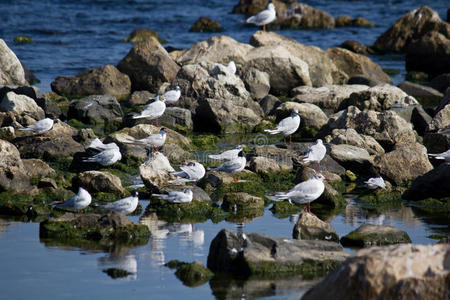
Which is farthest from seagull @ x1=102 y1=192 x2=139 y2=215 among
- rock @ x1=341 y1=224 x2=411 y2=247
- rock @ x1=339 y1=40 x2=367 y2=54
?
rock @ x1=339 y1=40 x2=367 y2=54

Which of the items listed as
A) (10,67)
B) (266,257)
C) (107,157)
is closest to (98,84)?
(10,67)

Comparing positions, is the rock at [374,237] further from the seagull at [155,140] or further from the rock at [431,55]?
the rock at [431,55]

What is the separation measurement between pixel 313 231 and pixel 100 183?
13.7ft

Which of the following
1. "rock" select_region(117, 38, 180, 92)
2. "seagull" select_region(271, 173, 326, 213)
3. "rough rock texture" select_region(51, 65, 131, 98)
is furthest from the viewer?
"rough rock texture" select_region(51, 65, 131, 98)

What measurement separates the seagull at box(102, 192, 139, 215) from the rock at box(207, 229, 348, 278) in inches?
90.6

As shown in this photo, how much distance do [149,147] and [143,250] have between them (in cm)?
577

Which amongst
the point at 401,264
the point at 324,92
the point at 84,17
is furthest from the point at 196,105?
the point at 84,17

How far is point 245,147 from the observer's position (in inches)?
661

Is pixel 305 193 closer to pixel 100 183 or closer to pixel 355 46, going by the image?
pixel 100 183

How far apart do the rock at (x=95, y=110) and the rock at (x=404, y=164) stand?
804 cm

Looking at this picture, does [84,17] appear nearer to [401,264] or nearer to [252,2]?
[252,2]

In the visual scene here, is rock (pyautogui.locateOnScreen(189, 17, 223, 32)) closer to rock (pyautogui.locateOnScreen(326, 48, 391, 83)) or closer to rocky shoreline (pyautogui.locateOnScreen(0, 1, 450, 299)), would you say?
rock (pyautogui.locateOnScreen(326, 48, 391, 83))

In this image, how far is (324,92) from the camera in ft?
70.6

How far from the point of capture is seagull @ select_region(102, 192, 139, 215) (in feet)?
36.2
